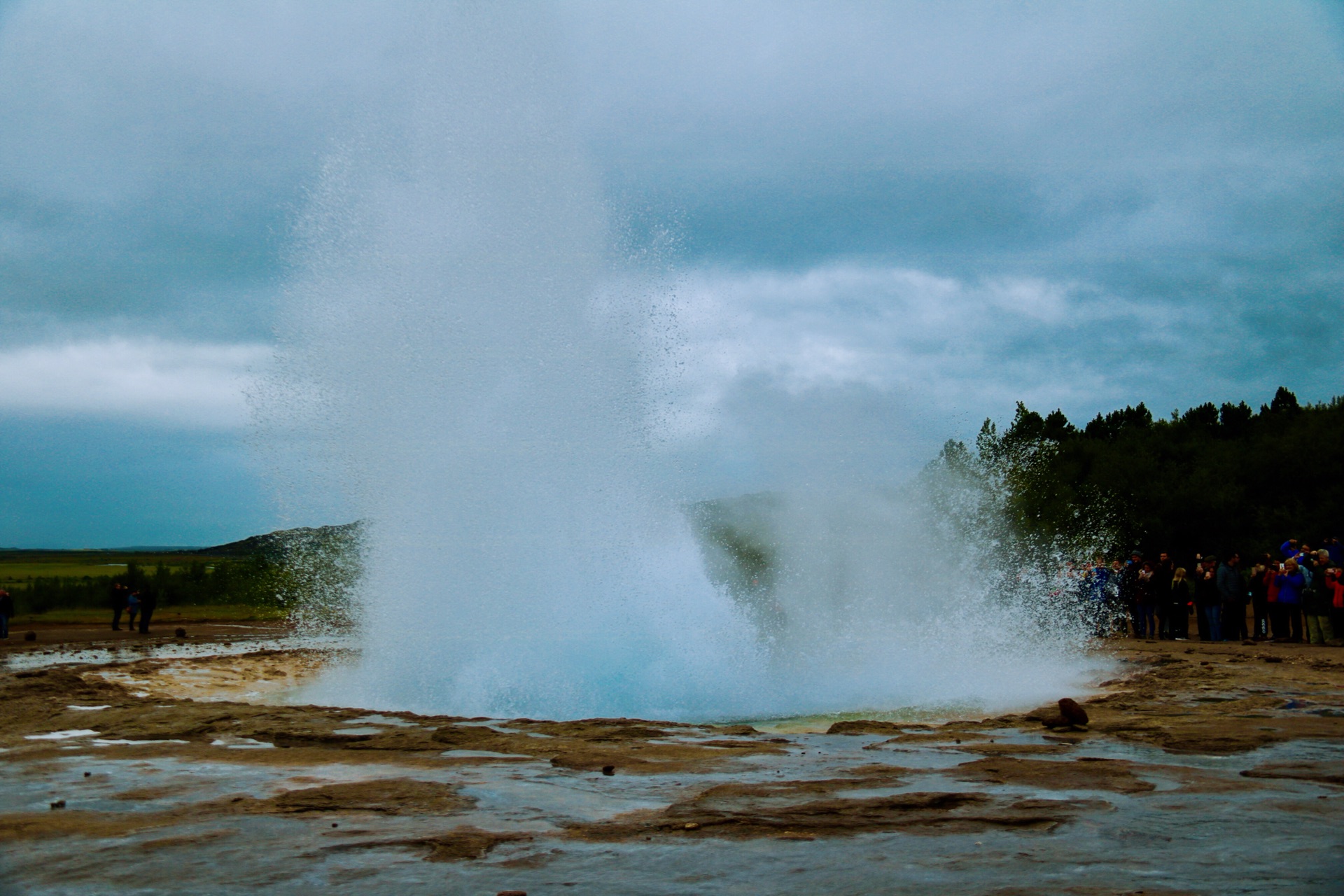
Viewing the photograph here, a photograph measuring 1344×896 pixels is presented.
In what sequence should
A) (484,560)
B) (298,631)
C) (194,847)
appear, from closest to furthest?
(194,847), (484,560), (298,631)

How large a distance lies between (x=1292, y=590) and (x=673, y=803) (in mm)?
18395

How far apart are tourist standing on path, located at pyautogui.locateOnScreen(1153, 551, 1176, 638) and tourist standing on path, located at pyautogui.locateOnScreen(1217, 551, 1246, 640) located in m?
1.54

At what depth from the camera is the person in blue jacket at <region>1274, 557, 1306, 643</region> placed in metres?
20.9

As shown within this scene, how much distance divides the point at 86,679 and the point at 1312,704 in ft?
59.3

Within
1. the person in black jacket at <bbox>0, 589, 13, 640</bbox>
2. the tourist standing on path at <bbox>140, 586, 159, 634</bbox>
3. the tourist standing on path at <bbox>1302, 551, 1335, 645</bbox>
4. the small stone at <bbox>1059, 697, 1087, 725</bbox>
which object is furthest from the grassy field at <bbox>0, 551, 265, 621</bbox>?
the small stone at <bbox>1059, 697, 1087, 725</bbox>

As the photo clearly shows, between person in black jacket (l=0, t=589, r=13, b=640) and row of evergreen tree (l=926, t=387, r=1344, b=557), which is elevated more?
row of evergreen tree (l=926, t=387, r=1344, b=557)

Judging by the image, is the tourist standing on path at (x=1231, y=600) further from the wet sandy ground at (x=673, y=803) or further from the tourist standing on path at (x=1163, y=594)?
the wet sandy ground at (x=673, y=803)

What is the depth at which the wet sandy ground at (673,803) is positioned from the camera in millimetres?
5457

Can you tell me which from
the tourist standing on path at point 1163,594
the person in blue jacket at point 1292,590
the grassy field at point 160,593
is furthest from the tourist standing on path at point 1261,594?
the grassy field at point 160,593

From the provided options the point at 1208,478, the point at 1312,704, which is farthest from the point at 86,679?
the point at 1208,478

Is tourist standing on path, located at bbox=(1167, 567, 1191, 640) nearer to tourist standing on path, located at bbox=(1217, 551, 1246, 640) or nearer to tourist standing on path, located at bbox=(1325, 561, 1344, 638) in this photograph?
tourist standing on path, located at bbox=(1217, 551, 1246, 640)

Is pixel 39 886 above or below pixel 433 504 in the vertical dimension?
below

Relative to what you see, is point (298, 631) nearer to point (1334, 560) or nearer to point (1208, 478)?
point (1334, 560)

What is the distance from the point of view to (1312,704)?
12.2 m
